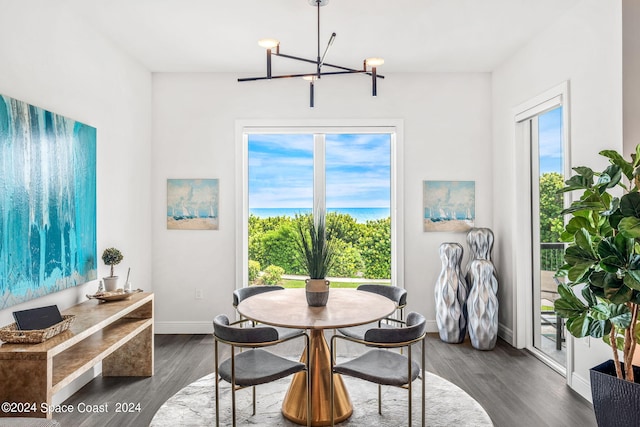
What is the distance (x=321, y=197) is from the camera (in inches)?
176

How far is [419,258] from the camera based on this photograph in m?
A: 4.39

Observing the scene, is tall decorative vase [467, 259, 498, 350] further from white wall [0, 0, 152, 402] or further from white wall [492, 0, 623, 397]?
white wall [0, 0, 152, 402]

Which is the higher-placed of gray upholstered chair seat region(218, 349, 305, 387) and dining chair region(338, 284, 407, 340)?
dining chair region(338, 284, 407, 340)

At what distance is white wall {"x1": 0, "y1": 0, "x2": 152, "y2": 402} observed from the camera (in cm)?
242

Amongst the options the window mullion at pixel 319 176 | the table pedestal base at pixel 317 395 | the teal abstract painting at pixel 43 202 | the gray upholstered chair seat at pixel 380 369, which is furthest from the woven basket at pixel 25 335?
the window mullion at pixel 319 176

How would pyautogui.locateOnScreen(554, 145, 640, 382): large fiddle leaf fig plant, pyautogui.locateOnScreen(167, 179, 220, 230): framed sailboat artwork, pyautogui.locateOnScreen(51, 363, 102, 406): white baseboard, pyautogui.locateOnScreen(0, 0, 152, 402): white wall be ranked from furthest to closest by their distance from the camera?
pyautogui.locateOnScreen(167, 179, 220, 230): framed sailboat artwork < pyautogui.locateOnScreen(51, 363, 102, 406): white baseboard < pyautogui.locateOnScreen(0, 0, 152, 402): white wall < pyautogui.locateOnScreen(554, 145, 640, 382): large fiddle leaf fig plant

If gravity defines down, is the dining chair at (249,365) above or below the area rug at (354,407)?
above

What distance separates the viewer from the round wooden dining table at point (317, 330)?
230cm

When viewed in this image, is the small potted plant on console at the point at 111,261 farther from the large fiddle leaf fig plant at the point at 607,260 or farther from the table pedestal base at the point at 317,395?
the large fiddle leaf fig plant at the point at 607,260

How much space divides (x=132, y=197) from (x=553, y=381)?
401 cm

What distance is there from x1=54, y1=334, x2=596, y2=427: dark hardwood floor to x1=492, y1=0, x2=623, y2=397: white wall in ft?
0.82

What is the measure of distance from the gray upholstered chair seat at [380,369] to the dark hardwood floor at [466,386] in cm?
77

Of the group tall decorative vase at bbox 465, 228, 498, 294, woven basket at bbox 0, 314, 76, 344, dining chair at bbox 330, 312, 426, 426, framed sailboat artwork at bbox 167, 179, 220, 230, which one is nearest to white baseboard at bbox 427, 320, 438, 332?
tall decorative vase at bbox 465, 228, 498, 294

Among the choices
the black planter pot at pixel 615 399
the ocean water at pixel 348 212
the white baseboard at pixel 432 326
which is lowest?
the white baseboard at pixel 432 326
